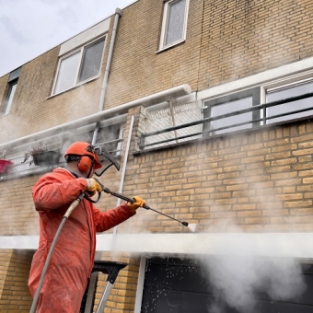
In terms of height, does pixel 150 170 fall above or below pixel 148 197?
above

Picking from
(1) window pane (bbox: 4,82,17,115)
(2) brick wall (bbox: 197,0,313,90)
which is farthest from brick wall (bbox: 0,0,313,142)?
(1) window pane (bbox: 4,82,17,115)

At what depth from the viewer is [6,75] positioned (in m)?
11.9

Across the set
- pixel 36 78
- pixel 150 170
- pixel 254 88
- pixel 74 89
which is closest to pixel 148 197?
pixel 150 170

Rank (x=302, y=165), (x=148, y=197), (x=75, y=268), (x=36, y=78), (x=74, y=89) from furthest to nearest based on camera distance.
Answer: (x=36, y=78)
(x=74, y=89)
(x=148, y=197)
(x=302, y=165)
(x=75, y=268)

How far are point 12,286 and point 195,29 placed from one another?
575cm

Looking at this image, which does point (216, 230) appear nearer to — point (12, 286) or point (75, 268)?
point (75, 268)

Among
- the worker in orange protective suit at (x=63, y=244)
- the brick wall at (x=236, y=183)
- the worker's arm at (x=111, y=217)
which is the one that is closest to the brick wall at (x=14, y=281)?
the brick wall at (x=236, y=183)

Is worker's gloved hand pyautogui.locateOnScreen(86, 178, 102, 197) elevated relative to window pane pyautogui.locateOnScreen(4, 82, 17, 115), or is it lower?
lower

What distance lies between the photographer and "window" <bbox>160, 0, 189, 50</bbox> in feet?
24.0

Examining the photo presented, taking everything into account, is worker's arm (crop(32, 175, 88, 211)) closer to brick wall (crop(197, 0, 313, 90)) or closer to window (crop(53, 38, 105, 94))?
brick wall (crop(197, 0, 313, 90))

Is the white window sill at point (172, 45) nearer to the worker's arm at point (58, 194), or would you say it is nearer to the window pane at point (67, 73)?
the window pane at point (67, 73)

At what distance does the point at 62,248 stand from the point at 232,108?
390 cm

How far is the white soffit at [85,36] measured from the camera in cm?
902

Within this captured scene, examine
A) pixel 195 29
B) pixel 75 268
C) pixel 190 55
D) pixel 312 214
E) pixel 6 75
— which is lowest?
pixel 75 268
